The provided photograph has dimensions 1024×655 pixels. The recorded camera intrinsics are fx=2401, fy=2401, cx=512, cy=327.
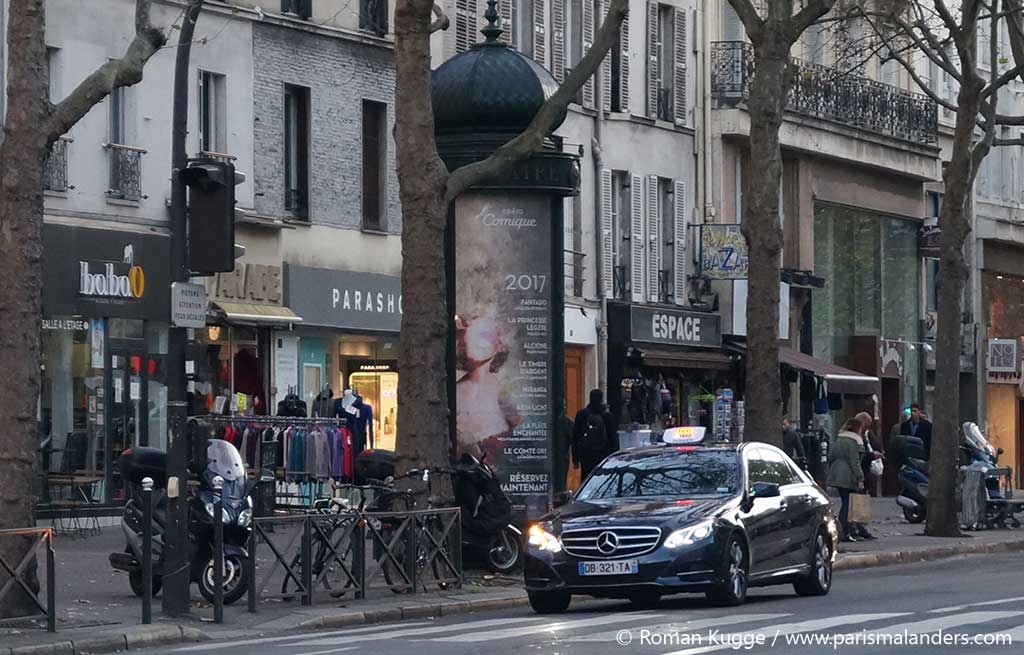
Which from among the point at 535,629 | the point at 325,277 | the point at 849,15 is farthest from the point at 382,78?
the point at 535,629

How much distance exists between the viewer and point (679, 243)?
48.0 m

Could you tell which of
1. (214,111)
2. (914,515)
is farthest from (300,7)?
(914,515)

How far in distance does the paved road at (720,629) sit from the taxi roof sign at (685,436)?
154cm

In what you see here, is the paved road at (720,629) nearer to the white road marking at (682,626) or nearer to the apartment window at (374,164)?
the white road marking at (682,626)

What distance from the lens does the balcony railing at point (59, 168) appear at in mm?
31891

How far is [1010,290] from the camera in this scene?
62.3 m

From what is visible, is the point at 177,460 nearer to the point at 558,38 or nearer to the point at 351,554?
the point at 351,554

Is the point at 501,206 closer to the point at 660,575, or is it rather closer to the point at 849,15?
the point at 660,575

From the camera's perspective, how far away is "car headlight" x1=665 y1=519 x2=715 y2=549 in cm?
1962

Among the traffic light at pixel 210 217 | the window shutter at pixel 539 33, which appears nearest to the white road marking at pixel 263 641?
the traffic light at pixel 210 217

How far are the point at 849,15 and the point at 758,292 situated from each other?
5732mm

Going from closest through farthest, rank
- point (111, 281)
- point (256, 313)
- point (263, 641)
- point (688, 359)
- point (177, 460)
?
1. point (263, 641)
2. point (177, 460)
3. point (111, 281)
4. point (256, 313)
5. point (688, 359)

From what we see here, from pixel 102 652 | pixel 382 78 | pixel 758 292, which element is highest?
pixel 382 78

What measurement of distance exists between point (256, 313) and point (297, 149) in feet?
11.2
